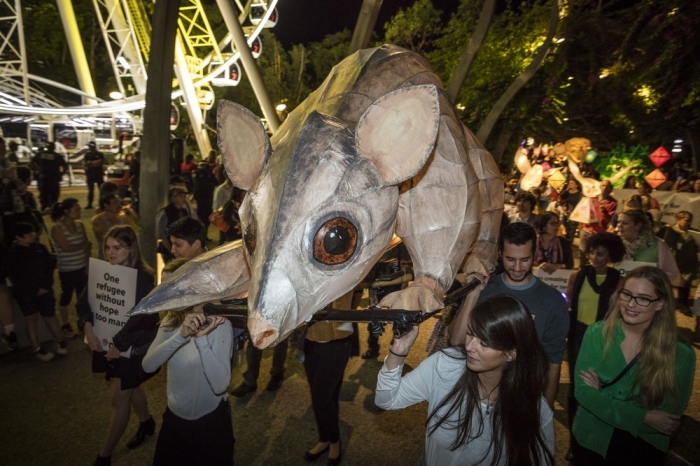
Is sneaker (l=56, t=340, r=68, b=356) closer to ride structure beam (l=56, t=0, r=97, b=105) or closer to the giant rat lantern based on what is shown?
the giant rat lantern

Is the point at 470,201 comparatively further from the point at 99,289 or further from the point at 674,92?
the point at 674,92

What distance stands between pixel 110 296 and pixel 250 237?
198 centimetres

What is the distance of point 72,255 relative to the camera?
16.3 ft

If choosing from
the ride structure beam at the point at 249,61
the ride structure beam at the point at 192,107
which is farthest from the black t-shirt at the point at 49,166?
Result: the ride structure beam at the point at 249,61

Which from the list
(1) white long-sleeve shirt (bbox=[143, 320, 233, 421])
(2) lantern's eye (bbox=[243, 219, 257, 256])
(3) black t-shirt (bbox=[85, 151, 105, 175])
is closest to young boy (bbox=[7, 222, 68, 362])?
(1) white long-sleeve shirt (bbox=[143, 320, 233, 421])

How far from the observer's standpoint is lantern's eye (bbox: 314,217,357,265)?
1504mm

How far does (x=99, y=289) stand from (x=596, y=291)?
3.69m

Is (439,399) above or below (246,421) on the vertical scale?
above

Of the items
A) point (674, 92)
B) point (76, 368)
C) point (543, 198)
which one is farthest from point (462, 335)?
point (674, 92)

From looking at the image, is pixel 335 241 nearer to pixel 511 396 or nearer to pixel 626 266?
pixel 511 396

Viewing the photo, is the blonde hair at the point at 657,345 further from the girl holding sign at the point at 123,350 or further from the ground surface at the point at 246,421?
the girl holding sign at the point at 123,350

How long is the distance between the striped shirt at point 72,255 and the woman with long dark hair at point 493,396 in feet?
15.0

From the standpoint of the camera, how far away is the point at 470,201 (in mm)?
2076

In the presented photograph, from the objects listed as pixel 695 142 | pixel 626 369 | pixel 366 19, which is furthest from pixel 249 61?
pixel 695 142
